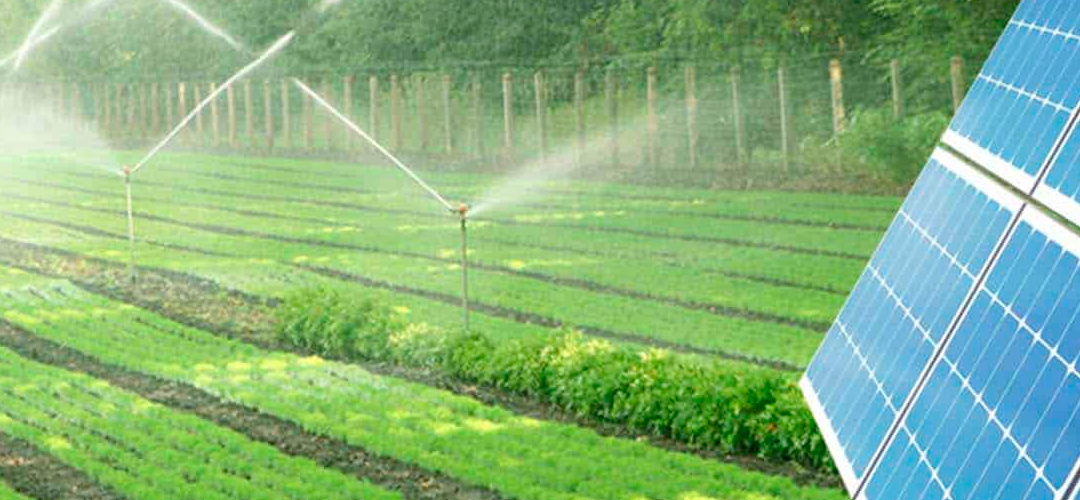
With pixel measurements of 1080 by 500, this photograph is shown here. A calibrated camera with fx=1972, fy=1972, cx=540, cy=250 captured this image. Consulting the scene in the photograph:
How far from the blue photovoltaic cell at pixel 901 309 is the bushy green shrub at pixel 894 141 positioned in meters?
21.6

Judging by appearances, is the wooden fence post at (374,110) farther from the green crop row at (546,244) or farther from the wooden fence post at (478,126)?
the green crop row at (546,244)

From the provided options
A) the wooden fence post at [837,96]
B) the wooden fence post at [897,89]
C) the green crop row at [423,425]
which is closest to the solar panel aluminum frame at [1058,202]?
the green crop row at [423,425]

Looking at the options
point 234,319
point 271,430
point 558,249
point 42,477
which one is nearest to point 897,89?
point 558,249

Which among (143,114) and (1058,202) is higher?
(1058,202)

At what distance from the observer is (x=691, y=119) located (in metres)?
38.1

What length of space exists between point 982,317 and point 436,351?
11.1 meters

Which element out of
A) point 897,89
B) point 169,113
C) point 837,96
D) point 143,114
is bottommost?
point 143,114

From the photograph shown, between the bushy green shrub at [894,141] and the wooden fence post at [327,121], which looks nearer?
the bushy green shrub at [894,141]

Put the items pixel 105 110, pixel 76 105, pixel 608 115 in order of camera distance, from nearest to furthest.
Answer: pixel 608 115
pixel 105 110
pixel 76 105

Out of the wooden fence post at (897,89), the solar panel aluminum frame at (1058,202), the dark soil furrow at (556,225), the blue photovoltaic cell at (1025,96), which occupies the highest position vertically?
the blue photovoltaic cell at (1025,96)

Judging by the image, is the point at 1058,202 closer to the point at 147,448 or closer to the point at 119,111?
the point at 147,448

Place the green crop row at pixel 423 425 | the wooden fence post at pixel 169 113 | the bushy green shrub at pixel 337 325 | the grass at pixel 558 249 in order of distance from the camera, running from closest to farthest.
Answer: the green crop row at pixel 423 425 < the bushy green shrub at pixel 337 325 < the grass at pixel 558 249 < the wooden fence post at pixel 169 113

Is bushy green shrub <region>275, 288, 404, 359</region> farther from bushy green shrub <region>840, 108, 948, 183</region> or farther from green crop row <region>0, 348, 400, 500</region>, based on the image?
bushy green shrub <region>840, 108, 948, 183</region>

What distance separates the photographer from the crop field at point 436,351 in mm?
13508
